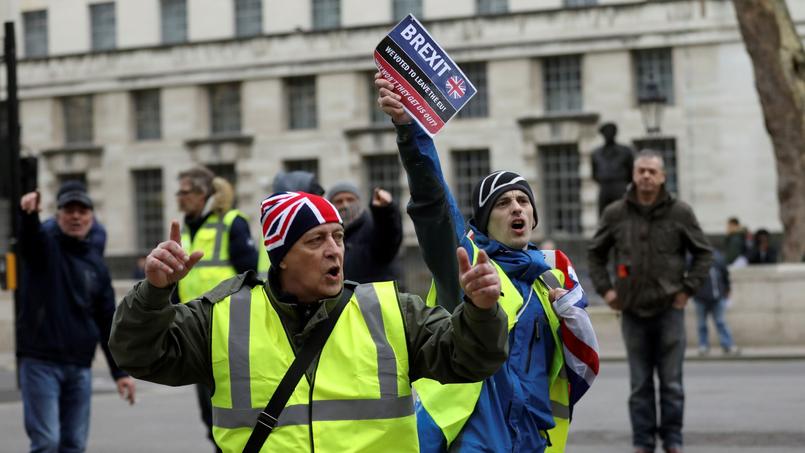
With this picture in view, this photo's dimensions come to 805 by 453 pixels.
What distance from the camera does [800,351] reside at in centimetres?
1916

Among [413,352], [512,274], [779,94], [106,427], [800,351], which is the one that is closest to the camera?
[413,352]

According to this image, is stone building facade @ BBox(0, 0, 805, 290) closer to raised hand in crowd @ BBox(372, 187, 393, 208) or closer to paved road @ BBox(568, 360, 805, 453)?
paved road @ BBox(568, 360, 805, 453)

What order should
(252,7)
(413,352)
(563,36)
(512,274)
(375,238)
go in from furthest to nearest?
(252,7), (563,36), (375,238), (512,274), (413,352)

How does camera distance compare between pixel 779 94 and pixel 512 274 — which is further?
pixel 779 94

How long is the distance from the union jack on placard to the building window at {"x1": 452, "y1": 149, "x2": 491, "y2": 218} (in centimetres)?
3912

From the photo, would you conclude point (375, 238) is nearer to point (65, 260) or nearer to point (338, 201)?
point (338, 201)

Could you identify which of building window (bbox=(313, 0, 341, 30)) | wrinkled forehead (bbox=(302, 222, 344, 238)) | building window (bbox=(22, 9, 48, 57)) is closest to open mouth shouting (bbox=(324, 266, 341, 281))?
wrinkled forehead (bbox=(302, 222, 344, 238))

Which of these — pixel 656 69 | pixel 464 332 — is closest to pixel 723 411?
pixel 464 332

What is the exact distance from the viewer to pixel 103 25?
5100 centimetres

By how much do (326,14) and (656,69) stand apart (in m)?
11.0

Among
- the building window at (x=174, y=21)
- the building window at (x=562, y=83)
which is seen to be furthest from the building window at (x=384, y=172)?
the building window at (x=174, y=21)

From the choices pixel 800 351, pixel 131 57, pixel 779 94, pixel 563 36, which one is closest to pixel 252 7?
pixel 131 57

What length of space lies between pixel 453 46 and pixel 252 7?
771 centimetres

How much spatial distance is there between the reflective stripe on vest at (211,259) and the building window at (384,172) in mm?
35276
